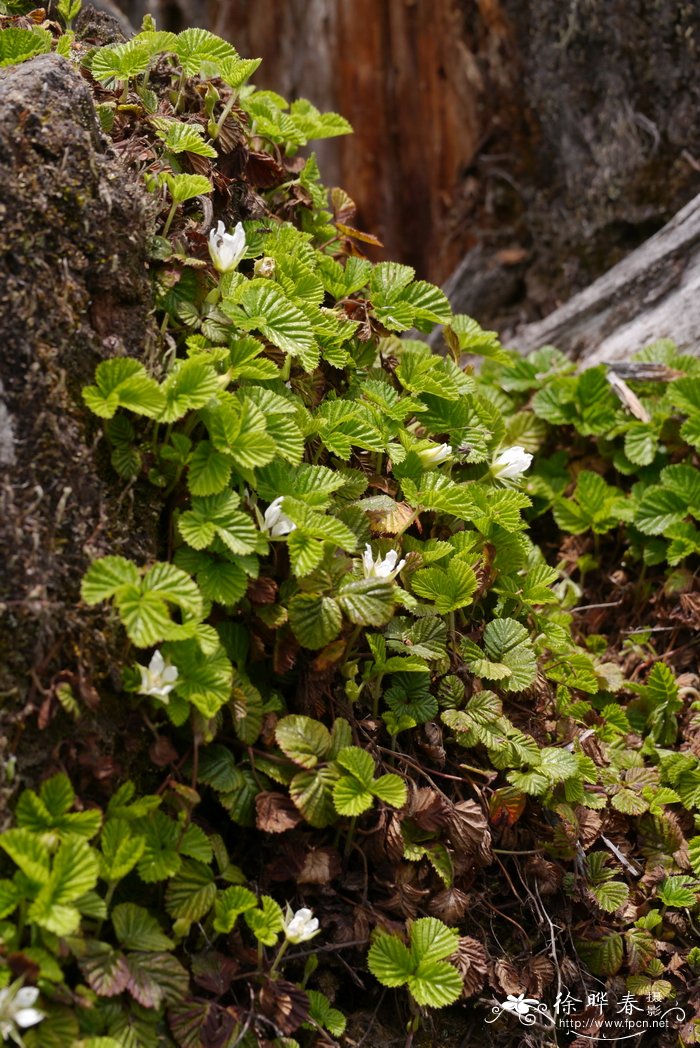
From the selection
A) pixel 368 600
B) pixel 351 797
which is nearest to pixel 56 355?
pixel 368 600

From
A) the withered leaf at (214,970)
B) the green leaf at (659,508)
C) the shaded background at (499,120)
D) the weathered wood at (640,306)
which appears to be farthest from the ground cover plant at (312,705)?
the shaded background at (499,120)

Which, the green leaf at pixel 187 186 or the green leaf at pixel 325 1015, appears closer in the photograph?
the green leaf at pixel 325 1015

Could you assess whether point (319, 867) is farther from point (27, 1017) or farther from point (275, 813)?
point (27, 1017)

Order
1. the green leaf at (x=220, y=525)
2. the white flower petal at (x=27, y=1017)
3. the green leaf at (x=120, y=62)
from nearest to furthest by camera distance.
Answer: the white flower petal at (x=27, y=1017)
the green leaf at (x=220, y=525)
the green leaf at (x=120, y=62)

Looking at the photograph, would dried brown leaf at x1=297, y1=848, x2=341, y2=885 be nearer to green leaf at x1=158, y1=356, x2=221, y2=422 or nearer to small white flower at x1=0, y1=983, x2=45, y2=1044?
small white flower at x1=0, y1=983, x2=45, y2=1044

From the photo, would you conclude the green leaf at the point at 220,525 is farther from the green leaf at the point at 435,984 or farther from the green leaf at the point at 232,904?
the green leaf at the point at 435,984

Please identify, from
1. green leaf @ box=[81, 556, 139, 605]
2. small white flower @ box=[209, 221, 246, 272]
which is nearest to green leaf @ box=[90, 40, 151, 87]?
small white flower @ box=[209, 221, 246, 272]

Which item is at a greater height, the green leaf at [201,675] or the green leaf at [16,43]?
the green leaf at [16,43]

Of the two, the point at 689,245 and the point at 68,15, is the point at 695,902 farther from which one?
the point at 68,15
